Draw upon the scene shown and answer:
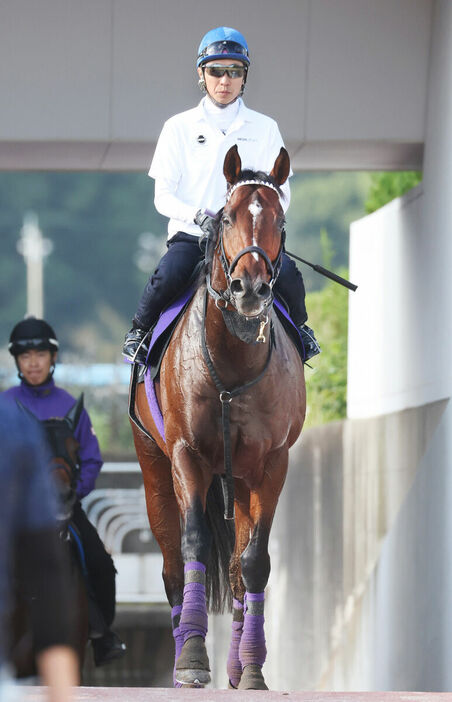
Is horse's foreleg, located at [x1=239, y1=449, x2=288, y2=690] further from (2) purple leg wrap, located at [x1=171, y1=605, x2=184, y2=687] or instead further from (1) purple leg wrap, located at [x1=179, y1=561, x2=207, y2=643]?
(1) purple leg wrap, located at [x1=179, y1=561, x2=207, y2=643]

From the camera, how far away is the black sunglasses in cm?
763

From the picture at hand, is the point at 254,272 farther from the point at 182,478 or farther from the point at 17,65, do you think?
the point at 17,65

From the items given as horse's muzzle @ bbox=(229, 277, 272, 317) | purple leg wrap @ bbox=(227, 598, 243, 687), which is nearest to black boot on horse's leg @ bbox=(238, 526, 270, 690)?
purple leg wrap @ bbox=(227, 598, 243, 687)

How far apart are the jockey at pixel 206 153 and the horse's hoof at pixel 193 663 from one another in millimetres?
1816

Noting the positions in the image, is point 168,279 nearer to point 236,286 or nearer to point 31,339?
point 236,286

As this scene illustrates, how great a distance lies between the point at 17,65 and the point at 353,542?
5213 millimetres

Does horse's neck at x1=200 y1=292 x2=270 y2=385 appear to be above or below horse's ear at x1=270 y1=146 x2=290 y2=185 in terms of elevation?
below

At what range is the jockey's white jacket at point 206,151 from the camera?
775cm

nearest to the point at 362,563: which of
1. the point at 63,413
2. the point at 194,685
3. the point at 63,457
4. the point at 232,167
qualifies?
the point at 63,413

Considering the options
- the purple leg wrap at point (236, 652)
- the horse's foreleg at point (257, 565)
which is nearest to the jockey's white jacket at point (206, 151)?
the horse's foreleg at point (257, 565)

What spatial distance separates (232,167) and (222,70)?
→ 106 cm

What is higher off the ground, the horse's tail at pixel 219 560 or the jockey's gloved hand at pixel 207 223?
the jockey's gloved hand at pixel 207 223

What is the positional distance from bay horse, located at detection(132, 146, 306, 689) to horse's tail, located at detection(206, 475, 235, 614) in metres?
0.93

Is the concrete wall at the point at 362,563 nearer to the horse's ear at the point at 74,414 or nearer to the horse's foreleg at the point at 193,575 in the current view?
the horse's ear at the point at 74,414
